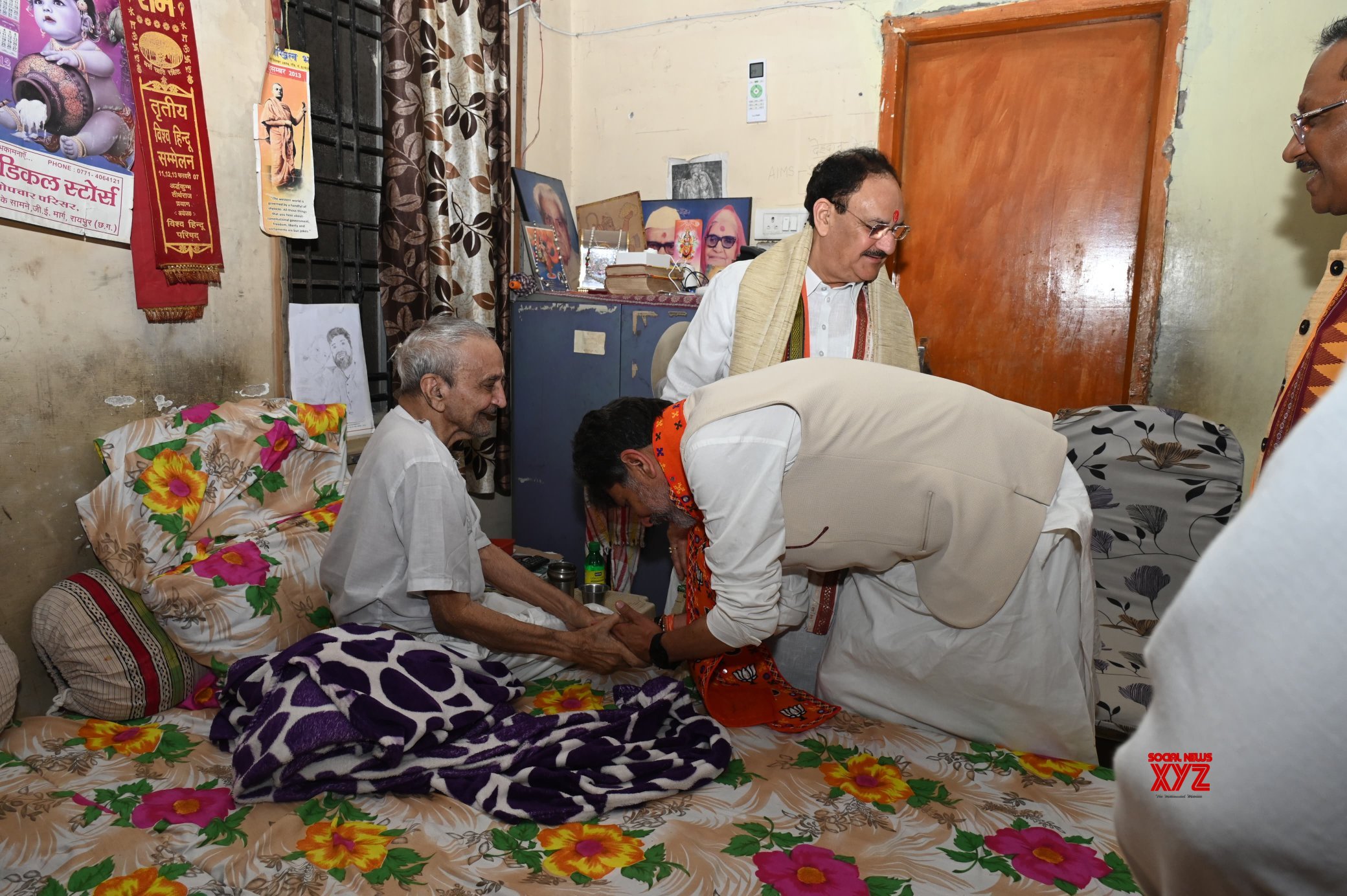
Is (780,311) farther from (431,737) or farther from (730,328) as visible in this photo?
(431,737)

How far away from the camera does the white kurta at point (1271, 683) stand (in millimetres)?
345

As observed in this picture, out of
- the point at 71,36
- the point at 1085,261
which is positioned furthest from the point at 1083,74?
the point at 71,36

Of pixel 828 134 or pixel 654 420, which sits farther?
pixel 828 134

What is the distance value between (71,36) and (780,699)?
2.53 meters

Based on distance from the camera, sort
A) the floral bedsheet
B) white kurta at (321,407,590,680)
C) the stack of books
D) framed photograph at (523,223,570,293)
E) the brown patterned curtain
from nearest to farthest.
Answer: the floral bedsheet, white kurta at (321,407,590,680), the brown patterned curtain, the stack of books, framed photograph at (523,223,570,293)

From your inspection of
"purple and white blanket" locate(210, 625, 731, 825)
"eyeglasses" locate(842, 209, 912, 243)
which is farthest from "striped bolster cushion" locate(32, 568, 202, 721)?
A: "eyeglasses" locate(842, 209, 912, 243)

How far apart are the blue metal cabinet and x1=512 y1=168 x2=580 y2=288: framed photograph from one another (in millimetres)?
486

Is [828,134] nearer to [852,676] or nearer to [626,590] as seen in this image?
[626,590]

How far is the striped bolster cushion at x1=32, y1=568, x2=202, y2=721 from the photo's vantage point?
201cm

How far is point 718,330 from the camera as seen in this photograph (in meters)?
2.65

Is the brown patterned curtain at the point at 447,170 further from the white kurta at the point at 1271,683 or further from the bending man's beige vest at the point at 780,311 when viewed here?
the white kurta at the point at 1271,683
